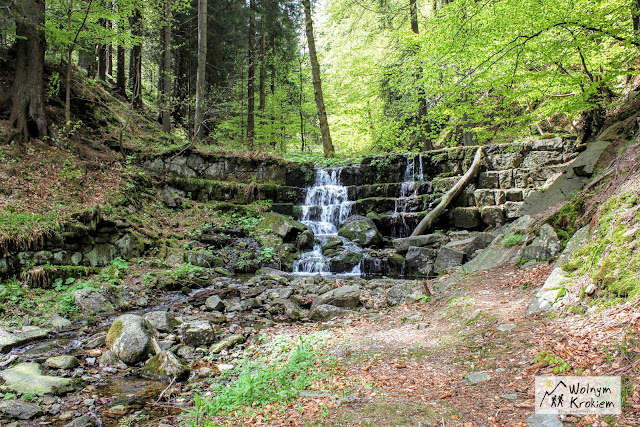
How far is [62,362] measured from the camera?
428 cm

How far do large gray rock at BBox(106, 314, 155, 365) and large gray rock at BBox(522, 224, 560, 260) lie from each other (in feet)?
19.2

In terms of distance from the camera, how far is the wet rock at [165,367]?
4066mm

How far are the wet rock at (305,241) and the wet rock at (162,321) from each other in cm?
621

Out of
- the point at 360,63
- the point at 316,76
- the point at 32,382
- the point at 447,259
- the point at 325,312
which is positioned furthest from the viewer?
the point at 360,63

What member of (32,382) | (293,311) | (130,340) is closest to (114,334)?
(130,340)

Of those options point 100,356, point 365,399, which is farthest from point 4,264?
point 365,399

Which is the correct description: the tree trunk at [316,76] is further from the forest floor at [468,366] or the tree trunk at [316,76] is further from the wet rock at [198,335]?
the forest floor at [468,366]

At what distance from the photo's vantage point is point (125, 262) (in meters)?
8.16

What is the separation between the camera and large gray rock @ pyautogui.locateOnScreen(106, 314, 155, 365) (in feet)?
14.8

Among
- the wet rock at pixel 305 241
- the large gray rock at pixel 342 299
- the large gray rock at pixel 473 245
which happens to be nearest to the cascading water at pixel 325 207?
the wet rock at pixel 305 241

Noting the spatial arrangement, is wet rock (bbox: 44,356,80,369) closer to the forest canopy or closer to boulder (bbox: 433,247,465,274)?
the forest canopy

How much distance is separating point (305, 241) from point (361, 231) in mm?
2005

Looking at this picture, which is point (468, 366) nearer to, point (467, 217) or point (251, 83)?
point (467, 217)

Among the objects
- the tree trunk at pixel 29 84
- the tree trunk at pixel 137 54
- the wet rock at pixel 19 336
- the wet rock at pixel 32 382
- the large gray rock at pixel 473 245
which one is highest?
the tree trunk at pixel 137 54
